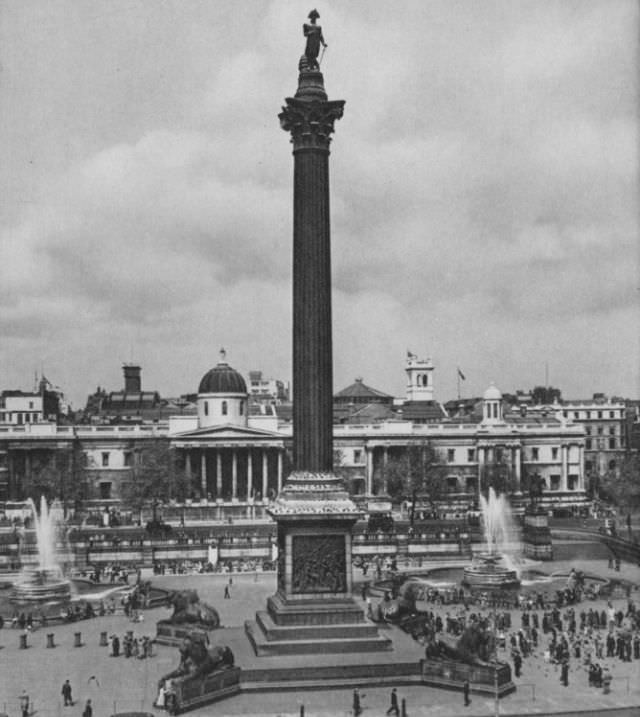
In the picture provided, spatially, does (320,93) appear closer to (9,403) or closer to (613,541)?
(613,541)

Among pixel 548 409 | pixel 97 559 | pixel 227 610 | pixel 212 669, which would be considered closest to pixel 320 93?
pixel 212 669

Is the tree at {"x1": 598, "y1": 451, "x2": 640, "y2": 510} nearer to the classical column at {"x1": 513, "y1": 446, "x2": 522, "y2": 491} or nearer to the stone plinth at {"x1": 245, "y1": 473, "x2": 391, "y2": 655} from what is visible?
the classical column at {"x1": 513, "y1": 446, "x2": 522, "y2": 491}

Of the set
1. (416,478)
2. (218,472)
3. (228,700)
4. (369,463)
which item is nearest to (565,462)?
(369,463)

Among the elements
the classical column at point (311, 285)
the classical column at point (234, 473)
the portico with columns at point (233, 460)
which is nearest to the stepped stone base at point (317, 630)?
the classical column at point (311, 285)

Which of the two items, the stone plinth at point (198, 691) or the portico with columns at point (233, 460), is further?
the portico with columns at point (233, 460)

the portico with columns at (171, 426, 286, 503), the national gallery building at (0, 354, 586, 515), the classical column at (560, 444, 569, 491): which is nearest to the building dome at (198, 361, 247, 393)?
the national gallery building at (0, 354, 586, 515)

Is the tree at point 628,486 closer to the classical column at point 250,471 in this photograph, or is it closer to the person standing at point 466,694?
the classical column at point 250,471

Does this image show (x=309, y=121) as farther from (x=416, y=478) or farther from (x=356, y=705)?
(x=416, y=478)
